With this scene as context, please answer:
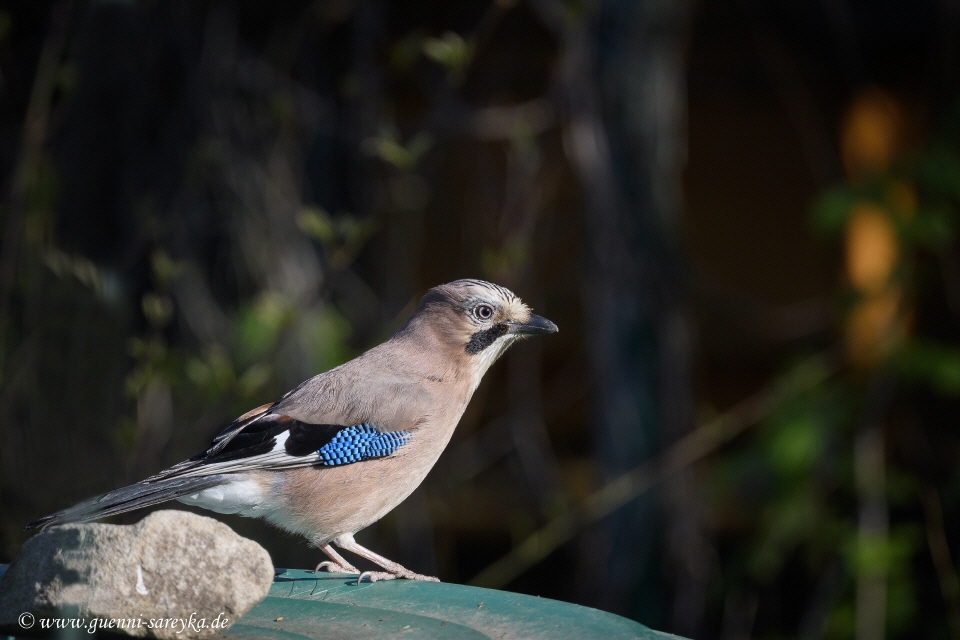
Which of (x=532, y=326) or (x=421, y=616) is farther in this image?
(x=532, y=326)

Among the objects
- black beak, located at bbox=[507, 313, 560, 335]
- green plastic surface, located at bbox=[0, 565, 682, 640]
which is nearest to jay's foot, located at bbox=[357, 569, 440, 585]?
green plastic surface, located at bbox=[0, 565, 682, 640]

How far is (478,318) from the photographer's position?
3.01 metres

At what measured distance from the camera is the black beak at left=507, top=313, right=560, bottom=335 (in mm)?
2945

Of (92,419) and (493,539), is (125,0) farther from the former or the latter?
(493,539)

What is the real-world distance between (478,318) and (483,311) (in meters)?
0.02

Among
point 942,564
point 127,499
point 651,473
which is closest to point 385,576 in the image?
point 127,499

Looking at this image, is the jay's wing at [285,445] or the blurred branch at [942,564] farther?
the blurred branch at [942,564]

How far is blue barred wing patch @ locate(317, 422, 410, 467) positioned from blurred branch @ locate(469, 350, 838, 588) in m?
1.75

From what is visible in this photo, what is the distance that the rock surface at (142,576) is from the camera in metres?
1.79

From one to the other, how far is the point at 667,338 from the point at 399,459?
6.51 ft

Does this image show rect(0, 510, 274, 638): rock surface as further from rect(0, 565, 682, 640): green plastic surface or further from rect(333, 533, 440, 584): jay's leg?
rect(333, 533, 440, 584): jay's leg

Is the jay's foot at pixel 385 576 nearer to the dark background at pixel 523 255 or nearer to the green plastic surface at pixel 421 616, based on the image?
the green plastic surface at pixel 421 616

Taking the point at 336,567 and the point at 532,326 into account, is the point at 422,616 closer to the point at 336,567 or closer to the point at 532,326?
the point at 336,567

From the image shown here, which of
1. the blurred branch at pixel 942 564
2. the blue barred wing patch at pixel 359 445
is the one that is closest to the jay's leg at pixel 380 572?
the blue barred wing patch at pixel 359 445
